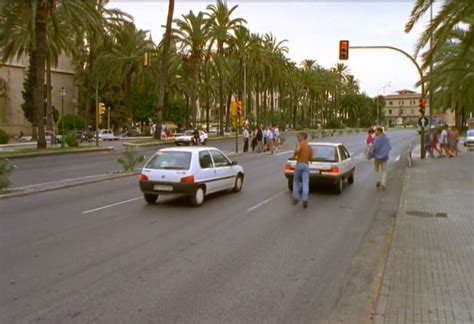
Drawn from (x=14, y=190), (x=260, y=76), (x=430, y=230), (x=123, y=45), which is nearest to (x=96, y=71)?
(x=123, y=45)

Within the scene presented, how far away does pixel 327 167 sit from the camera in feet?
46.2

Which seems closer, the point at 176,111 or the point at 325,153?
the point at 325,153

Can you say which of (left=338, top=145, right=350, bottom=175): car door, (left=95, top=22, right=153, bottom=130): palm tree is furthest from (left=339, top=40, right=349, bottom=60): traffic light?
(left=95, top=22, right=153, bottom=130): palm tree

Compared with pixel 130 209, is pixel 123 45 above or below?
above

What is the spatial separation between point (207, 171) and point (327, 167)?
3586mm

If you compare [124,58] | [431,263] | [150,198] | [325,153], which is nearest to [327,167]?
[325,153]

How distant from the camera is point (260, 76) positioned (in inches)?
2645

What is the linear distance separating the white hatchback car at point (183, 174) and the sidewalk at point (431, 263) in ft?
14.8

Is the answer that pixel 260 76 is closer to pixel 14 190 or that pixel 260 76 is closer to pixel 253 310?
pixel 14 190

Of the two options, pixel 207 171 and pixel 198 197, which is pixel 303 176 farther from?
pixel 198 197

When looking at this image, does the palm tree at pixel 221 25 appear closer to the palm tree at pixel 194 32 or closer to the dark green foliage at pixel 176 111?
the palm tree at pixel 194 32

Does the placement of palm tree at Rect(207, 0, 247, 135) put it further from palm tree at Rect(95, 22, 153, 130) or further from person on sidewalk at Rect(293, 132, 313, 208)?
person on sidewalk at Rect(293, 132, 313, 208)

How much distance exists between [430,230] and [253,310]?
16.3ft

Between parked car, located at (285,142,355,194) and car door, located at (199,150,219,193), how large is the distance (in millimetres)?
2619
